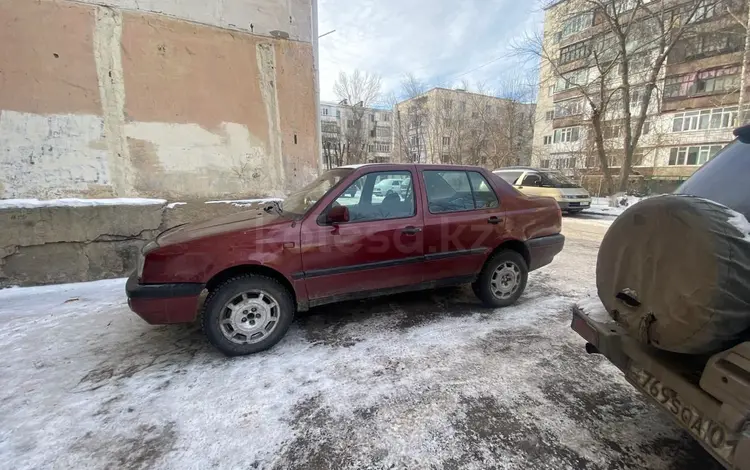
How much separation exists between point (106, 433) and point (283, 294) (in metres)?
1.45

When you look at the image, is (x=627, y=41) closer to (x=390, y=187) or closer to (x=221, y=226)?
(x=390, y=187)

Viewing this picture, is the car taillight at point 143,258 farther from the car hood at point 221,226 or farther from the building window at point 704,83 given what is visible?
the building window at point 704,83

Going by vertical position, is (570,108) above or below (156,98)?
above

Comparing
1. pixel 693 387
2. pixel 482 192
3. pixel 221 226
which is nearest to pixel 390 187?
pixel 482 192

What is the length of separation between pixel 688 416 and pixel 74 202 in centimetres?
677

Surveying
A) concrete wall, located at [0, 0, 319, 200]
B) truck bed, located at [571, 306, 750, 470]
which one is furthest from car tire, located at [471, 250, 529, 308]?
concrete wall, located at [0, 0, 319, 200]

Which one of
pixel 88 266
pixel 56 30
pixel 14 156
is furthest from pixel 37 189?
pixel 56 30

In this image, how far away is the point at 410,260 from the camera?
3.47 m

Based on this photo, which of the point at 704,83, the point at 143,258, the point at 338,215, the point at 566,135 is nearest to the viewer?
the point at 143,258

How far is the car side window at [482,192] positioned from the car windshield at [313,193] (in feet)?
4.79

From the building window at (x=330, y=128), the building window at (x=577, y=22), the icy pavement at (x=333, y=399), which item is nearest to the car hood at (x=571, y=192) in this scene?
the building window at (x=577, y=22)

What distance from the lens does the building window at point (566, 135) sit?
1197 inches

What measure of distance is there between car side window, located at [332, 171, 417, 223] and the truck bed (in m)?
1.95

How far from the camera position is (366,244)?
10.6 feet
